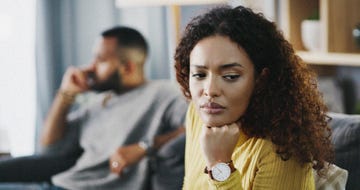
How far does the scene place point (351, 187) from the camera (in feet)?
5.45

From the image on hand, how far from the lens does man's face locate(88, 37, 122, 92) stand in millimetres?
3191

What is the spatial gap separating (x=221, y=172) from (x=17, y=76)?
8.36 feet

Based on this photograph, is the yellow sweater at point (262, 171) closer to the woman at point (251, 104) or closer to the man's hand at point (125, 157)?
the woman at point (251, 104)

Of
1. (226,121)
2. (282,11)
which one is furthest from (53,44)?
(226,121)

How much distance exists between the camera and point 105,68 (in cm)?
322

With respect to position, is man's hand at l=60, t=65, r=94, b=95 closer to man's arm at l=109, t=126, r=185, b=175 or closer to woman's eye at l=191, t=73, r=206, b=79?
man's arm at l=109, t=126, r=185, b=175

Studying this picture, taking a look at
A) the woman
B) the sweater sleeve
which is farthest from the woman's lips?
the sweater sleeve

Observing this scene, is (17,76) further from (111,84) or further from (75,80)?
(111,84)

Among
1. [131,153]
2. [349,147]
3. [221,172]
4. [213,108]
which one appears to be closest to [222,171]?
[221,172]

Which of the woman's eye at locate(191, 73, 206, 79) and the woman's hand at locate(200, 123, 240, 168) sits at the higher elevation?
the woman's eye at locate(191, 73, 206, 79)

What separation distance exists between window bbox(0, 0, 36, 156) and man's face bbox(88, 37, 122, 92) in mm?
424

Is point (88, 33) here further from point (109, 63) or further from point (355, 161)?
point (355, 161)

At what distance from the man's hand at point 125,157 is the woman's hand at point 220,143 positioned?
193cm

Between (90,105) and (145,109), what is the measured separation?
0.97 feet
